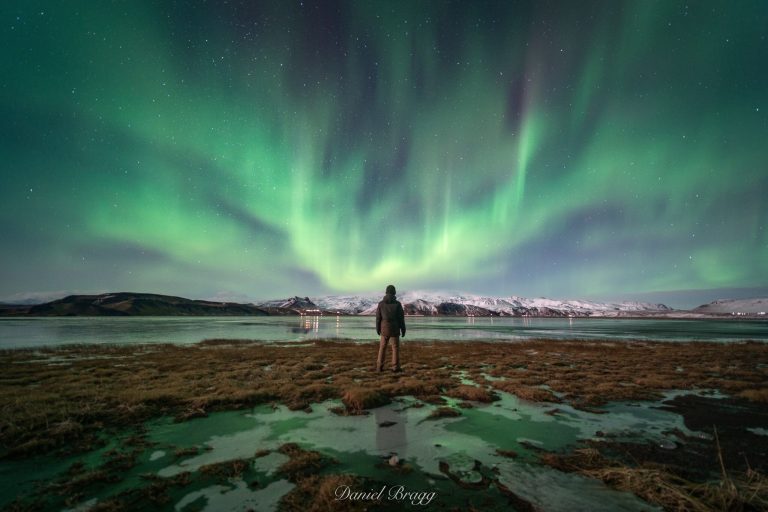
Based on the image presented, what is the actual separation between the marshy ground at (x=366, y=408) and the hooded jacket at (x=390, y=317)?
7.39ft

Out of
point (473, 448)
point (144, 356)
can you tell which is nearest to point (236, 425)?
point (473, 448)

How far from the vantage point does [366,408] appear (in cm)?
1078

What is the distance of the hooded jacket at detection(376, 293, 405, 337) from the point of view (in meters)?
15.3

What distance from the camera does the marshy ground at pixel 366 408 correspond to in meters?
5.52

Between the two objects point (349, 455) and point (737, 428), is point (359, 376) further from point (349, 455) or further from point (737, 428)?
point (737, 428)

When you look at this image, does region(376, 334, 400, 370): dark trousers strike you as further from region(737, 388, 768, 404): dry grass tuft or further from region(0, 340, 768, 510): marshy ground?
region(737, 388, 768, 404): dry grass tuft

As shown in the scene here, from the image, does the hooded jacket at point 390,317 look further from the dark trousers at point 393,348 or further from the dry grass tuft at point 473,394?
the dry grass tuft at point 473,394

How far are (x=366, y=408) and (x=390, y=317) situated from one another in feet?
16.8

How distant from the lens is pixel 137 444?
774 cm

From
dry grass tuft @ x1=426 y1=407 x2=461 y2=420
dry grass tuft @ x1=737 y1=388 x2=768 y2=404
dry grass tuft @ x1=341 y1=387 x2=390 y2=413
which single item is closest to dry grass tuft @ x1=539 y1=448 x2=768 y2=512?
dry grass tuft @ x1=426 y1=407 x2=461 y2=420

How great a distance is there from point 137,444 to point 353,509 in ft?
20.2

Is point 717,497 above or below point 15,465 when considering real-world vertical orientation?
above

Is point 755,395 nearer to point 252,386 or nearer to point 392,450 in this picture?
point 392,450

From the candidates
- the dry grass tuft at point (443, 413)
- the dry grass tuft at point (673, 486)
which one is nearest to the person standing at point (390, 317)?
the dry grass tuft at point (443, 413)
